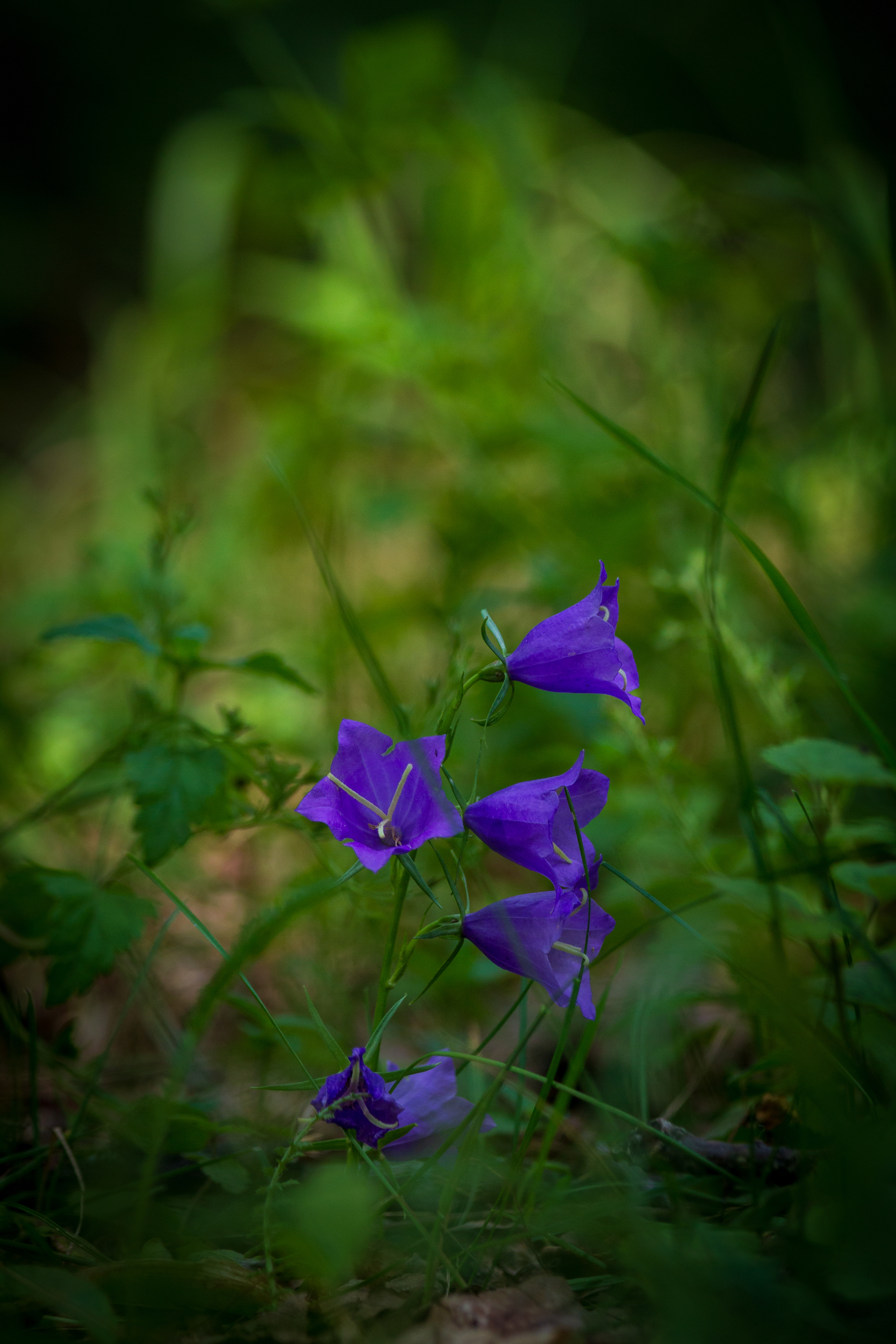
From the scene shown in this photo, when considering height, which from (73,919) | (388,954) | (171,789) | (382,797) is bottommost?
(73,919)

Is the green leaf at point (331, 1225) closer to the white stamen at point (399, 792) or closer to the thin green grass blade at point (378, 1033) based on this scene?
the thin green grass blade at point (378, 1033)

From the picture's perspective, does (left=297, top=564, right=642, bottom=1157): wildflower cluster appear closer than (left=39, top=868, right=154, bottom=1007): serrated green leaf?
Yes

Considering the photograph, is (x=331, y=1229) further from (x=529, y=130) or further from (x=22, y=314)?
(x=22, y=314)

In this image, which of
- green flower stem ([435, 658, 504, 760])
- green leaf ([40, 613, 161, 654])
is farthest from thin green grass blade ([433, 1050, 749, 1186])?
green leaf ([40, 613, 161, 654])

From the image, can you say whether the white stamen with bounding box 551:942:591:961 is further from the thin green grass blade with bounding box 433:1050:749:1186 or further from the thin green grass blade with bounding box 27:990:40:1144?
the thin green grass blade with bounding box 27:990:40:1144

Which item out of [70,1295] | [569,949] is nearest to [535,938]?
[569,949]

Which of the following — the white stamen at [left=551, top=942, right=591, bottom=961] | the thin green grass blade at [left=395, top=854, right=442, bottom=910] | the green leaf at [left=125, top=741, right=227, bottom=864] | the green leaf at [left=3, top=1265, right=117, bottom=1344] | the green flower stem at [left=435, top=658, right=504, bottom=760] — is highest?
the green flower stem at [left=435, top=658, right=504, bottom=760]

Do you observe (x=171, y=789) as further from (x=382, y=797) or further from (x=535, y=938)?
(x=535, y=938)

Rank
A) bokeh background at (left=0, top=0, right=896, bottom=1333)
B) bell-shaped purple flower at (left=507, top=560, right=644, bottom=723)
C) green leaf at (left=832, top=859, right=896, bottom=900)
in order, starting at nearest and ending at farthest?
bell-shaped purple flower at (left=507, top=560, right=644, bottom=723), green leaf at (left=832, top=859, right=896, bottom=900), bokeh background at (left=0, top=0, right=896, bottom=1333)
